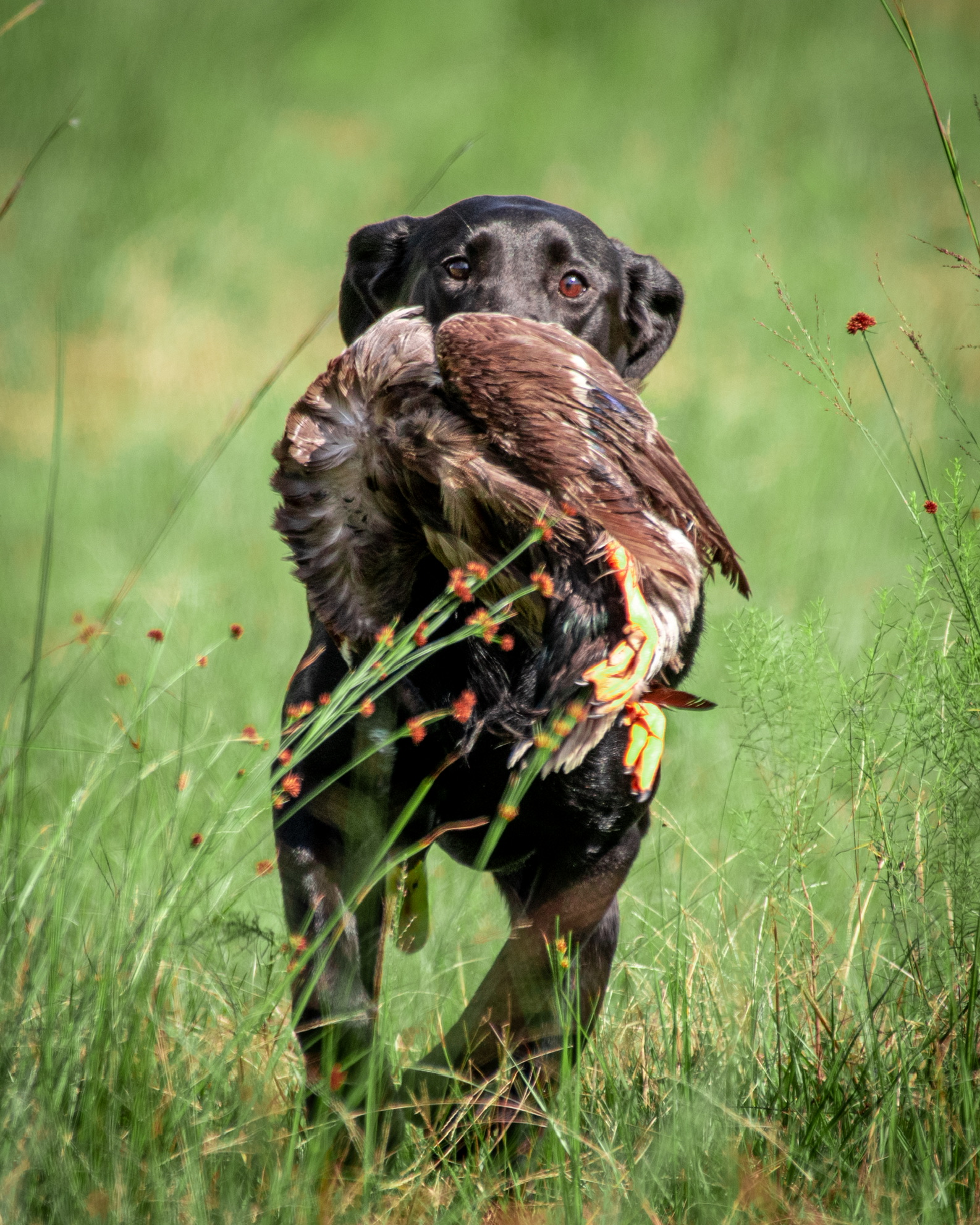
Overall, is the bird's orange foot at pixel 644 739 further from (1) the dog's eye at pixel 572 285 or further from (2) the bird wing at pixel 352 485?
(1) the dog's eye at pixel 572 285

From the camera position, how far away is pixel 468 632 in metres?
1.52

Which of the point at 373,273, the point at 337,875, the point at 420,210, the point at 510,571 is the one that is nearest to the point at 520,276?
the point at 373,273

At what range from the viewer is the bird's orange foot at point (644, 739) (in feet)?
5.68

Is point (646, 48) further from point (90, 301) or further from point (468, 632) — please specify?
point (468, 632)

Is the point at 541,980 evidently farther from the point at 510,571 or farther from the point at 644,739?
the point at 510,571

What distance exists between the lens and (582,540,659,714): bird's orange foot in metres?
1.64

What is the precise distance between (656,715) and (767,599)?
4.89 meters

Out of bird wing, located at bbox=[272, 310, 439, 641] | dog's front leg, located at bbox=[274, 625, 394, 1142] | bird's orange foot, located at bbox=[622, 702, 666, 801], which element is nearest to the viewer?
bird's orange foot, located at bbox=[622, 702, 666, 801]

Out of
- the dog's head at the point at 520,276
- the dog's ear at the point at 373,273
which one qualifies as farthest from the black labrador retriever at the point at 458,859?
the dog's ear at the point at 373,273

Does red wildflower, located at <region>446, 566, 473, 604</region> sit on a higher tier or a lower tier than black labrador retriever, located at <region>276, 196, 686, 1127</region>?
higher

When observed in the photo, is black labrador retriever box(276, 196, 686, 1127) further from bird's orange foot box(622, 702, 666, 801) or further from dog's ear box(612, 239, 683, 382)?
dog's ear box(612, 239, 683, 382)

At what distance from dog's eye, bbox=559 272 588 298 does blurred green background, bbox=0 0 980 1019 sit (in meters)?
3.99

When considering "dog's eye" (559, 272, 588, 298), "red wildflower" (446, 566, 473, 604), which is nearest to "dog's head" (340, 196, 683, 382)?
"dog's eye" (559, 272, 588, 298)

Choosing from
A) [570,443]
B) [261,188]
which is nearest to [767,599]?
[570,443]
